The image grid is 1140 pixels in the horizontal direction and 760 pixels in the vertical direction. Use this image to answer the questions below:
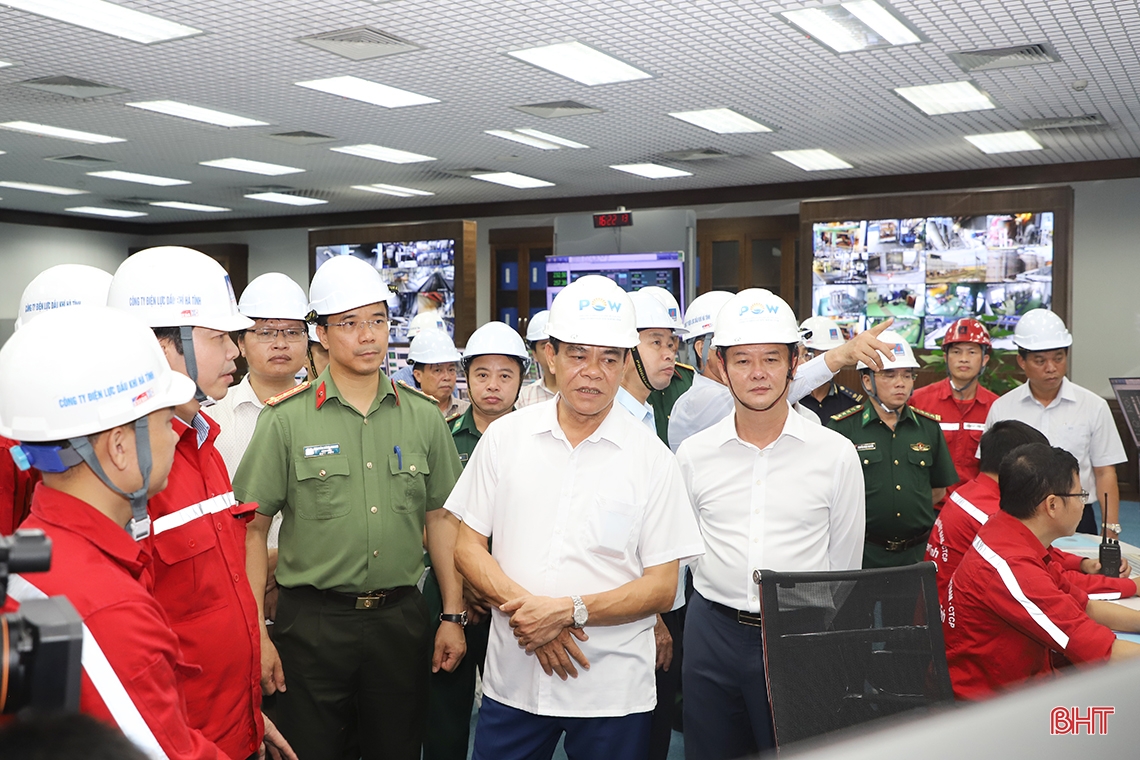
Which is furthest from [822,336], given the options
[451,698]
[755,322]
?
[451,698]

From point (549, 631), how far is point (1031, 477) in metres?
1.54

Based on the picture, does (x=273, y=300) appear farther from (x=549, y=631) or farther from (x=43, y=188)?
(x=43, y=188)

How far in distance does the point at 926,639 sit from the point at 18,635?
190 cm

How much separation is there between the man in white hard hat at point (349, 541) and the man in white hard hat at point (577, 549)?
357 mm

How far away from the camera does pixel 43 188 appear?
1188cm

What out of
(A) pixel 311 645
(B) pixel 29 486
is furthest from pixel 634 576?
(B) pixel 29 486

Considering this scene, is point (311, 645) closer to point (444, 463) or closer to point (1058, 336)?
point (444, 463)

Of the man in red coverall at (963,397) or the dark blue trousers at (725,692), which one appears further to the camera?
the man in red coverall at (963,397)

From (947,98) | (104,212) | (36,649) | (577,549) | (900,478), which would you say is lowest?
(900,478)

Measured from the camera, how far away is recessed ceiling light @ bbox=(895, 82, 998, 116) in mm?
6707

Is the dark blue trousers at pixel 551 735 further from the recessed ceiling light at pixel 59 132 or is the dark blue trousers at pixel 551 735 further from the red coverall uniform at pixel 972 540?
the recessed ceiling light at pixel 59 132

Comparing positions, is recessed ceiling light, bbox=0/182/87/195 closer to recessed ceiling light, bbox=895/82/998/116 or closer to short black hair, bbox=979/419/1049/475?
recessed ceiling light, bbox=895/82/998/116

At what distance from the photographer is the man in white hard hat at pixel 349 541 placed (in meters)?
2.50

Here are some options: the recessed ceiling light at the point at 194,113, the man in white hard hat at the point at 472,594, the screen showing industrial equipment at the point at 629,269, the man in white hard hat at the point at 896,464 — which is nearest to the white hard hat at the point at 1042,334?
the man in white hard hat at the point at 896,464
